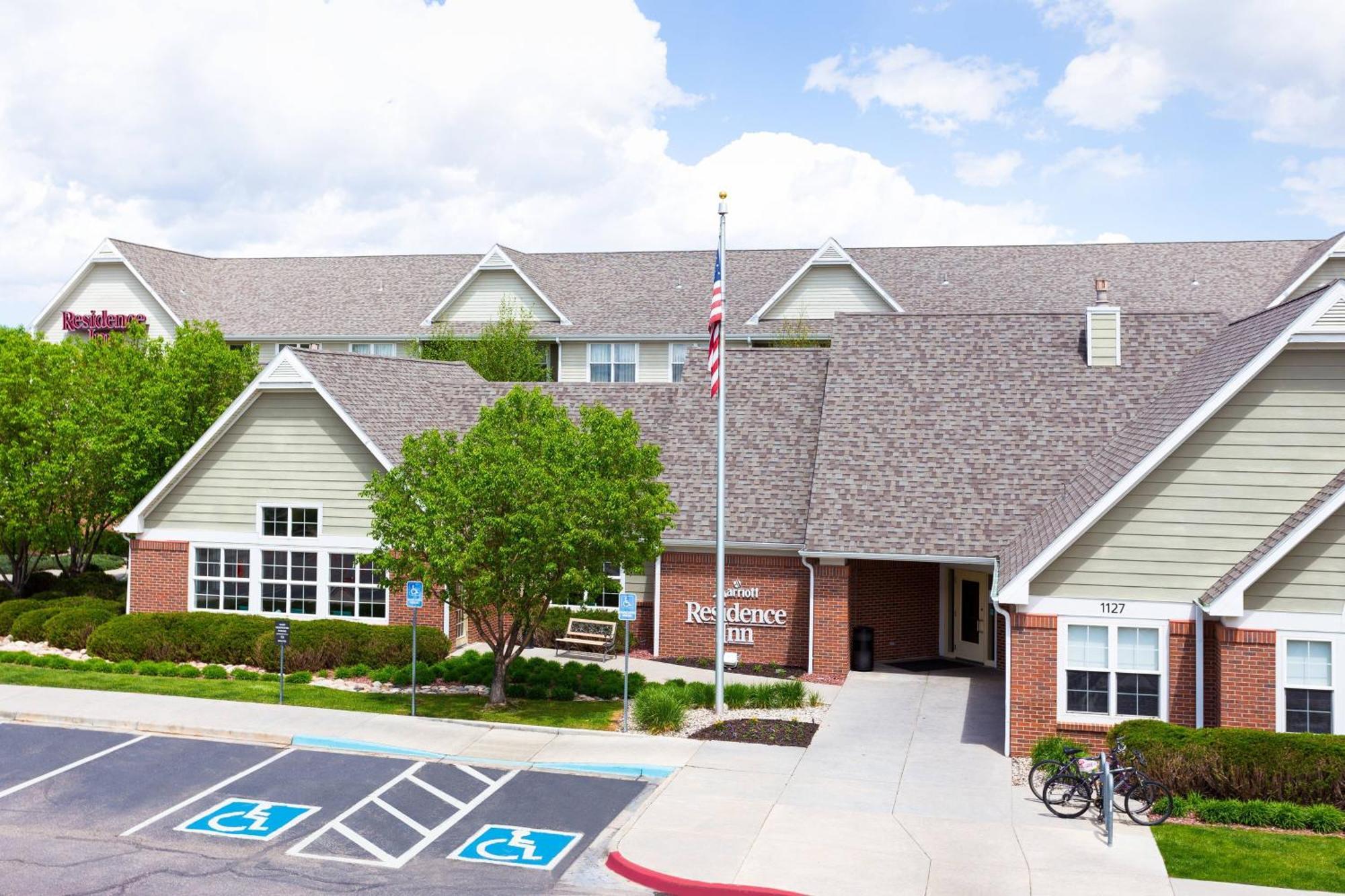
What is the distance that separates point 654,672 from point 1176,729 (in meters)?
11.0

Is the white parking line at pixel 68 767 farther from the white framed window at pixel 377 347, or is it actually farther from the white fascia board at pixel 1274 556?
the white framed window at pixel 377 347

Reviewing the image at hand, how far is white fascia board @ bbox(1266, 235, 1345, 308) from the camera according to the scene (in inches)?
1756

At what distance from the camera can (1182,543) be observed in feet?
62.4

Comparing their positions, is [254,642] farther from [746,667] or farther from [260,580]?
[746,667]

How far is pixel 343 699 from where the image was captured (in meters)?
22.9

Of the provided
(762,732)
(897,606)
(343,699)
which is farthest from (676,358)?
(762,732)

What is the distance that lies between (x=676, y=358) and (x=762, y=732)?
3158 cm

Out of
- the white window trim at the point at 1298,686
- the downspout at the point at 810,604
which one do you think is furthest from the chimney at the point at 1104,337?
the white window trim at the point at 1298,686

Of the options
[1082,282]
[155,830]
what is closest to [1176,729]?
[155,830]

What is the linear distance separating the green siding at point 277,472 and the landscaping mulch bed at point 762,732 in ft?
33.9

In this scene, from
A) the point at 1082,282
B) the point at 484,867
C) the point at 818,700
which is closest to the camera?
the point at 484,867

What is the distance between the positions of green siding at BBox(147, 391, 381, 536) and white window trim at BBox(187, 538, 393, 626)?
408 mm

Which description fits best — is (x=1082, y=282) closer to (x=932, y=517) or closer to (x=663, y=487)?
(x=932, y=517)

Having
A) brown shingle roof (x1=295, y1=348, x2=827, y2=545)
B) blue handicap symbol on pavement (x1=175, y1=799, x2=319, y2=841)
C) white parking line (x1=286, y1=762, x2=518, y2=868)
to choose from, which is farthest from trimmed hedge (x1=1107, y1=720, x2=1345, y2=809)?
blue handicap symbol on pavement (x1=175, y1=799, x2=319, y2=841)
